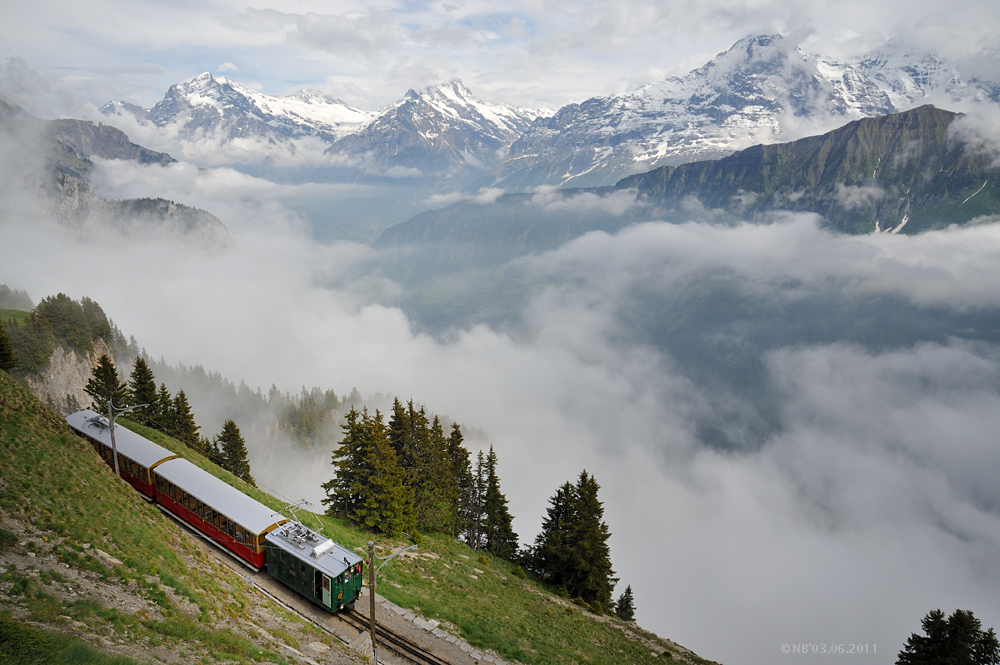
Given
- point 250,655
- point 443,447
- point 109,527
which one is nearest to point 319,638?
point 250,655

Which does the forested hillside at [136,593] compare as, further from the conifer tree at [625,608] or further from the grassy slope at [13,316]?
the grassy slope at [13,316]

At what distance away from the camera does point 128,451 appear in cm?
3978

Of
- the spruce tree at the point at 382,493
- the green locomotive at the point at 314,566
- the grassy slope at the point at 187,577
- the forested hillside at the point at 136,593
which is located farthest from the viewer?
the spruce tree at the point at 382,493

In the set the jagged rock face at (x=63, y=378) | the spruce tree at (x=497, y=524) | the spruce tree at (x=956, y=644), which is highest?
the spruce tree at (x=956, y=644)

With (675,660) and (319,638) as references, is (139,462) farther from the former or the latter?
(675,660)

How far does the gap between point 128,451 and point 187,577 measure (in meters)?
20.3

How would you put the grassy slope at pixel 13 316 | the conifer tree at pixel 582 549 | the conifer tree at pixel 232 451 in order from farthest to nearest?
the grassy slope at pixel 13 316 < the conifer tree at pixel 232 451 < the conifer tree at pixel 582 549

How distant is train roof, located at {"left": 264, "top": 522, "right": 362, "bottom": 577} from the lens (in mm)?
29688

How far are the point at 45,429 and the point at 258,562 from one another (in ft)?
52.0

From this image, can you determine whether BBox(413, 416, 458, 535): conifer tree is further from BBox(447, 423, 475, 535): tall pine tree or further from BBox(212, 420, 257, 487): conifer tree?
BBox(212, 420, 257, 487): conifer tree

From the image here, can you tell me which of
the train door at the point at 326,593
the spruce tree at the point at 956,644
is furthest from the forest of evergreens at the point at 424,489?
the spruce tree at the point at 956,644

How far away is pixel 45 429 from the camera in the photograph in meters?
30.7

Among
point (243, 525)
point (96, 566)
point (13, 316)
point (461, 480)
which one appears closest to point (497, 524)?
point (461, 480)

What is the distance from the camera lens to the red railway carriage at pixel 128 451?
126 ft
